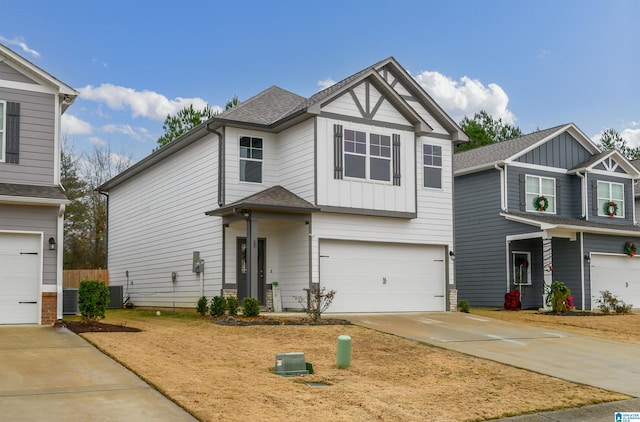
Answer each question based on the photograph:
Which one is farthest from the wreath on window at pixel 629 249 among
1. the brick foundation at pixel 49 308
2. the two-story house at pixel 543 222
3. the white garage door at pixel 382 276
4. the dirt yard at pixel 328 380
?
the brick foundation at pixel 49 308

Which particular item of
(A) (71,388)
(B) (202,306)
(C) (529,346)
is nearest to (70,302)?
(B) (202,306)

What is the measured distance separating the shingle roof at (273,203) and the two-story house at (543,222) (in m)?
9.59

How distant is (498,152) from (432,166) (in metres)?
6.64

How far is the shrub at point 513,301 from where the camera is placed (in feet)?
82.8

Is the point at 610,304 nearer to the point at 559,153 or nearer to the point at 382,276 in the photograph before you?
the point at 559,153

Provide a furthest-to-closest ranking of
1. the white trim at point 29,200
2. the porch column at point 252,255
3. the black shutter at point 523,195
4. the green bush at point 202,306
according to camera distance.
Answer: the black shutter at point 523,195, the green bush at point 202,306, the porch column at point 252,255, the white trim at point 29,200

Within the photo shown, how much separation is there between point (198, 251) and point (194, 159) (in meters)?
3.06

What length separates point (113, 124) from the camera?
49.9m

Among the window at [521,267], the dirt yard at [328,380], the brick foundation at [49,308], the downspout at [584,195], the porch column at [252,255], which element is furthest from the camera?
the downspout at [584,195]

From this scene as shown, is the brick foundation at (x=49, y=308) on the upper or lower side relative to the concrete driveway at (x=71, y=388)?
upper

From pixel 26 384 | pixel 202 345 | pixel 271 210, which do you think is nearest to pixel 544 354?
pixel 202 345

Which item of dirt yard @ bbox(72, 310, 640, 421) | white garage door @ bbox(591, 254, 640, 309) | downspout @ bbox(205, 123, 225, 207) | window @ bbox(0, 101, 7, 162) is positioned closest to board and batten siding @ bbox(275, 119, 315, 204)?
downspout @ bbox(205, 123, 225, 207)

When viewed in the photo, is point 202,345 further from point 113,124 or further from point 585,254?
point 113,124

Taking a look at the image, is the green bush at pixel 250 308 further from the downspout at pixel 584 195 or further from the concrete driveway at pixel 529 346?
the downspout at pixel 584 195
